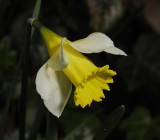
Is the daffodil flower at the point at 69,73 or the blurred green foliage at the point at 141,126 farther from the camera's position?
the blurred green foliage at the point at 141,126

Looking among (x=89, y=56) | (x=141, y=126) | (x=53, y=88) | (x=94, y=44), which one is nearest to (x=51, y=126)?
(x=53, y=88)

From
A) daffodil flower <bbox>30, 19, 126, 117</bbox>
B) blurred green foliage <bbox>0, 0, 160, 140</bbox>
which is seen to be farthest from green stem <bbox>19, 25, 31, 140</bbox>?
blurred green foliage <bbox>0, 0, 160, 140</bbox>

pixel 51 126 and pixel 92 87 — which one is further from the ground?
pixel 92 87

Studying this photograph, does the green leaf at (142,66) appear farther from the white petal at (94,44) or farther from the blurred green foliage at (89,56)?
the white petal at (94,44)

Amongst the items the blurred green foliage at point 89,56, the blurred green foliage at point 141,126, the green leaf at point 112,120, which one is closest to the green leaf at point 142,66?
the blurred green foliage at point 89,56

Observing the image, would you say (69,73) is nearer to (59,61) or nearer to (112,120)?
(59,61)

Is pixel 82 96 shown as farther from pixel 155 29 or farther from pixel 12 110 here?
pixel 155 29

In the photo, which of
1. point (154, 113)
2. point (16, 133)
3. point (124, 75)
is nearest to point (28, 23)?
point (16, 133)
